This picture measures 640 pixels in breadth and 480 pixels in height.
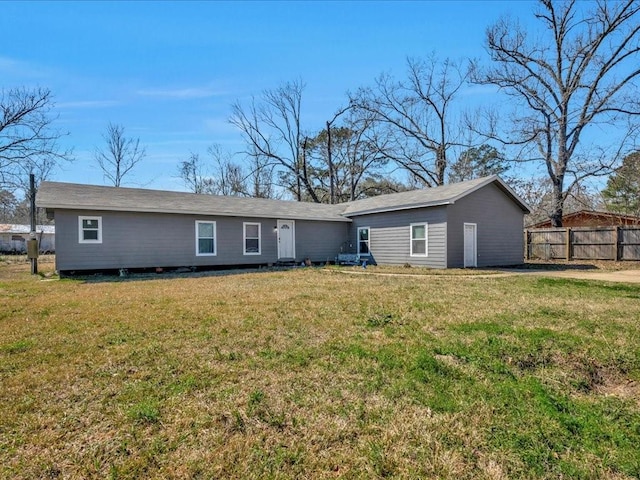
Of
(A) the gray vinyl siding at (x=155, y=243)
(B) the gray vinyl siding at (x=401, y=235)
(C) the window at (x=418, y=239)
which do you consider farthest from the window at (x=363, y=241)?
(C) the window at (x=418, y=239)

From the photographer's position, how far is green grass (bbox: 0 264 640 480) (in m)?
2.32

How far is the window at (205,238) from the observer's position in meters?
15.0

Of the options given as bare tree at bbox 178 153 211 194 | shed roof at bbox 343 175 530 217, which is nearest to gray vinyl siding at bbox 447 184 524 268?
shed roof at bbox 343 175 530 217

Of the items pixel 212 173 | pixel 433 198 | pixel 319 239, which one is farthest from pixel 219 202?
pixel 212 173

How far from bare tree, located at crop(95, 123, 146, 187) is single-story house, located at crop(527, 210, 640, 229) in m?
33.9

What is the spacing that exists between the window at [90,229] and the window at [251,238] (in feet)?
17.8

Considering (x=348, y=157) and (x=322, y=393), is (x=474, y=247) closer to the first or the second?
(x=322, y=393)

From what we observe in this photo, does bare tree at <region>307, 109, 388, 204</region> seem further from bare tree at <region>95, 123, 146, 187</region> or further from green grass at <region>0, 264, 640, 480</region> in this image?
green grass at <region>0, 264, 640, 480</region>

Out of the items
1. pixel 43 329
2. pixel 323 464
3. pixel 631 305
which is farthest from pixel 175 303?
pixel 631 305

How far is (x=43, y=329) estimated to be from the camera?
206 inches

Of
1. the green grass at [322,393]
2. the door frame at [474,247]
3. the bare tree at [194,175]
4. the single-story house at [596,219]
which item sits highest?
the bare tree at [194,175]

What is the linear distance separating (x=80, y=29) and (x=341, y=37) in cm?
905

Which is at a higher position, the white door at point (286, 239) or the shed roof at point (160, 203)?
the shed roof at point (160, 203)

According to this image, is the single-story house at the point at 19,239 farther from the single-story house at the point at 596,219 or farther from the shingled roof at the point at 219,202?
the single-story house at the point at 596,219
